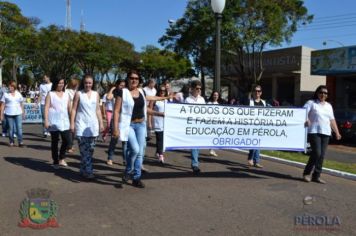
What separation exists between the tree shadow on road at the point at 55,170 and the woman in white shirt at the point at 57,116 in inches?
9.6

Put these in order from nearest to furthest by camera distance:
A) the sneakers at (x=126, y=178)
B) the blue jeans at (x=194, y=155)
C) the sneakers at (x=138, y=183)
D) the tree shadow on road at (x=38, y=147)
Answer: the sneakers at (x=138, y=183) < the sneakers at (x=126, y=178) < the blue jeans at (x=194, y=155) < the tree shadow on road at (x=38, y=147)

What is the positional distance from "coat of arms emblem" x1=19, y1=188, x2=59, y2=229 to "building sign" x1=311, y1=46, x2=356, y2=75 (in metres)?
25.7

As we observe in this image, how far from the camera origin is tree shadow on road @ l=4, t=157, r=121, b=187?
753cm

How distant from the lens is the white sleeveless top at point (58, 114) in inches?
334

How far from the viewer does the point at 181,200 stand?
649cm

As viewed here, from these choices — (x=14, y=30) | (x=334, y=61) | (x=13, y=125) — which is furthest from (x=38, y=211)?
(x=14, y=30)

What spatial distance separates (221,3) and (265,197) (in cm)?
690

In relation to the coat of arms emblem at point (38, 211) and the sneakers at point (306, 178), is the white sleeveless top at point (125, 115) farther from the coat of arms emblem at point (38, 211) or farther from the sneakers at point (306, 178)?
the sneakers at point (306, 178)

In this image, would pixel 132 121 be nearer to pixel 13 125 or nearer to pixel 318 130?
pixel 318 130

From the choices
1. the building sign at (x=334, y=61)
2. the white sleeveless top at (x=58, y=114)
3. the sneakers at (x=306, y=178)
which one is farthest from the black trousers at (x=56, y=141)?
the building sign at (x=334, y=61)

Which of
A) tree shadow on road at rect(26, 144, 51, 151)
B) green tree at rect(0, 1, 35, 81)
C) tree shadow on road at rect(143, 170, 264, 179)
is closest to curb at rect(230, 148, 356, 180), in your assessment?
tree shadow on road at rect(143, 170, 264, 179)

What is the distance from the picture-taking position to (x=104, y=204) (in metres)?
6.16

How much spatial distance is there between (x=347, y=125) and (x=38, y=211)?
14769mm

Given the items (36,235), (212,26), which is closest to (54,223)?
(36,235)
